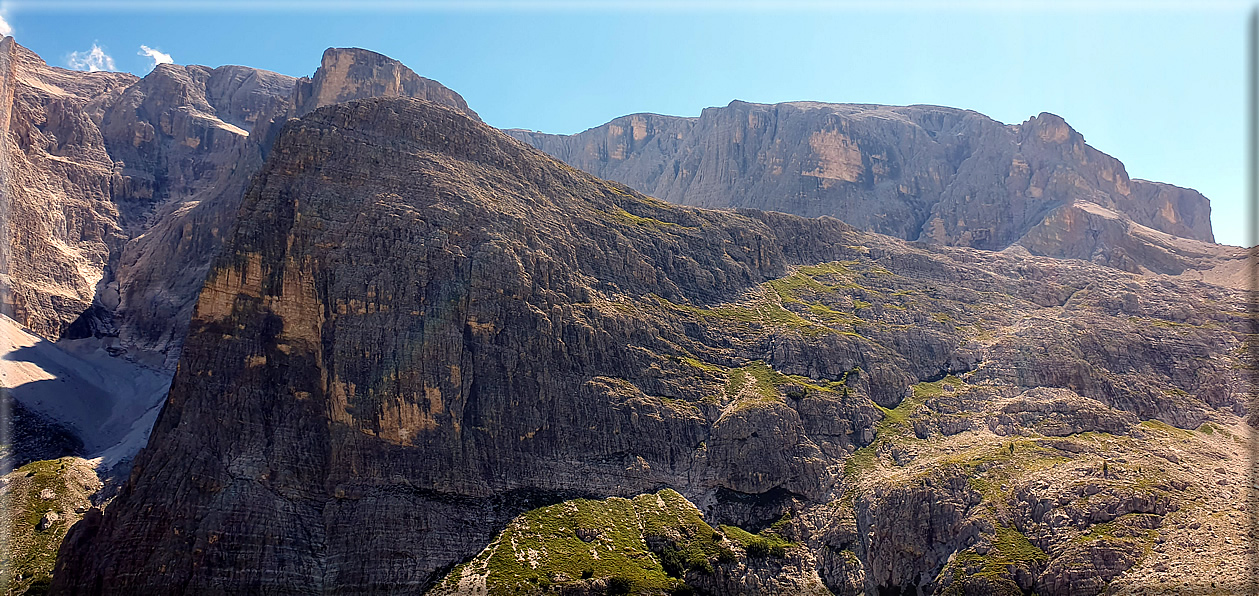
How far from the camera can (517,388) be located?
115 m

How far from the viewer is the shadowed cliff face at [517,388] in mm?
95438

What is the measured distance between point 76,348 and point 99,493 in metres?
78.8

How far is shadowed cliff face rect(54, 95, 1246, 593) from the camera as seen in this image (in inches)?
3757

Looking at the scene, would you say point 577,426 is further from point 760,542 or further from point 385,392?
point 760,542

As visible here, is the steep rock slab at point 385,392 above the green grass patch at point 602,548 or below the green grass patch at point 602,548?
above

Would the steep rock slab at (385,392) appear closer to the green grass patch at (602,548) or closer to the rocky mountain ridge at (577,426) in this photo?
the rocky mountain ridge at (577,426)

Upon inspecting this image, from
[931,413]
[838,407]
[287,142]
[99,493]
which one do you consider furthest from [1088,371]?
[99,493]

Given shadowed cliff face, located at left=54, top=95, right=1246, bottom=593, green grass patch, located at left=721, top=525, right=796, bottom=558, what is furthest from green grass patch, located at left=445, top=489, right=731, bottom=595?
shadowed cliff face, located at left=54, top=95, right=1246, bottom=593

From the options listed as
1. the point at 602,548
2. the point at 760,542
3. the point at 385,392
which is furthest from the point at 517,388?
the point at 760,542

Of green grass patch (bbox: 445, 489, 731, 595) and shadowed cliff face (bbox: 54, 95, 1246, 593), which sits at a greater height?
shadowed cliff face (bbox: 54, 95, 1246, 593)

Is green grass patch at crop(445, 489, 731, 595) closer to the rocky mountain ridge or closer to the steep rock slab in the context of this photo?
the rocky mountain ridge

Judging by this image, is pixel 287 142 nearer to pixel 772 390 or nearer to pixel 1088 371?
pixel 772 390

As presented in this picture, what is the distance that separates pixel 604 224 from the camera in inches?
5920

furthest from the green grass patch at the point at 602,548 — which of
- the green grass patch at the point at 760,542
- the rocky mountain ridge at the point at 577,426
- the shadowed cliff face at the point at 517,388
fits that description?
the shadowed cliff face at the point at 517,388
